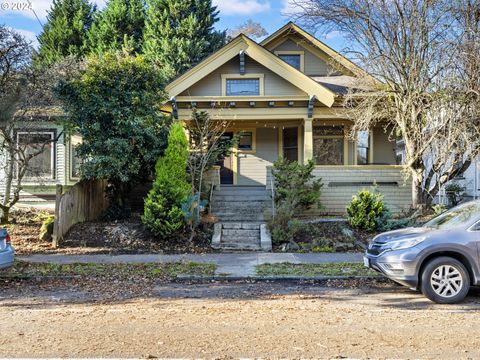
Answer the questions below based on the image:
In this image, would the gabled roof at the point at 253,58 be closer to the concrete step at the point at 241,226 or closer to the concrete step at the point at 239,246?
the concrete step at the point at 241,226

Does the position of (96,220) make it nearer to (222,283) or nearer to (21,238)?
(21,238)

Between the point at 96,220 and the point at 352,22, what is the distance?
33.2ft

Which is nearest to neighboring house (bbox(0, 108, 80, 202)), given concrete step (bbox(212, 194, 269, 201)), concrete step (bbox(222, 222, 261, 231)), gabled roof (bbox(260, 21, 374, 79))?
concrete step (bbox(212, 194, 269, 201))

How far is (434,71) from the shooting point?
1277 centimetres

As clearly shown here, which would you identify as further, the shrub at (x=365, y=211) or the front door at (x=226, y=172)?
the front door at (x=226, y=172)

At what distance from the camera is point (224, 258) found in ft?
33.5

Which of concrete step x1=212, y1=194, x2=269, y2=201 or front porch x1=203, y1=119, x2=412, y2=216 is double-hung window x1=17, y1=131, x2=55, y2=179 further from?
front porch x1=203, y1=119, x2=412, y2=216

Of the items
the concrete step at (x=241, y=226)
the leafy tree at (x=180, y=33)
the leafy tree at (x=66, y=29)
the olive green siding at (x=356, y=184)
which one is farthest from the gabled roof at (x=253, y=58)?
the leafy tree at (x=66, y=29)

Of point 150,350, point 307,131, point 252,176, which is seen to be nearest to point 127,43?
point 252,176

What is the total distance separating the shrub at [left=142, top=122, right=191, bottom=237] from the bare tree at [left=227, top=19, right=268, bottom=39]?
27.3 metres

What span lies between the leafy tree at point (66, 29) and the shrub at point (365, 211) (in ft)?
86.4

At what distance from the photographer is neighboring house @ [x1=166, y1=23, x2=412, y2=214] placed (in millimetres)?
14891

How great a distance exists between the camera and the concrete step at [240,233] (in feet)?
40.5

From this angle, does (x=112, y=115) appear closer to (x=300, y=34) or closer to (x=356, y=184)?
(x=356, y=184)
